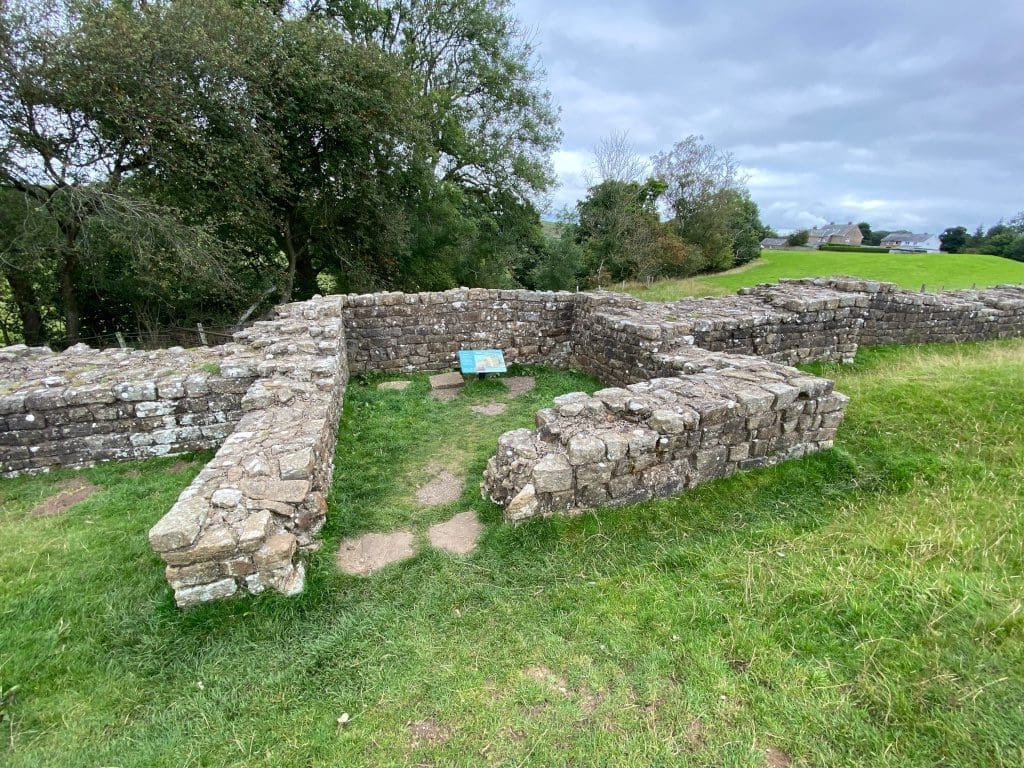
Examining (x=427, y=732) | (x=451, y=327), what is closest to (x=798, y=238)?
(x=451, y=327)

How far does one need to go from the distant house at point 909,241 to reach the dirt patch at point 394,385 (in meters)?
80.5

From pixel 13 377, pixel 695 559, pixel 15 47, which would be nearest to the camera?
pixel 695 559

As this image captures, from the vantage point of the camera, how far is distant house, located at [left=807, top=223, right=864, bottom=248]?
65.7 meters

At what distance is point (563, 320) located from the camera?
32.8 ft

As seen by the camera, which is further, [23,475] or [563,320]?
[563,320]

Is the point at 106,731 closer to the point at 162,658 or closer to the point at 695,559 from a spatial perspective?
the point at 162,658

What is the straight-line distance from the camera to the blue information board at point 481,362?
8539mm

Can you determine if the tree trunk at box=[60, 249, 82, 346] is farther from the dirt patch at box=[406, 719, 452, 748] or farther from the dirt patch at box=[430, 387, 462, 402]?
the dirt patch at box=[406, 719, 452, 748]

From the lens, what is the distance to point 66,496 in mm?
4852

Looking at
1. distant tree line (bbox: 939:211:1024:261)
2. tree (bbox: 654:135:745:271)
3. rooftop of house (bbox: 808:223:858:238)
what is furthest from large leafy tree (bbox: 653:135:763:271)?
rooftop of house (bbox: 808:223:858:238)

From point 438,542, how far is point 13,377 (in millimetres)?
6097

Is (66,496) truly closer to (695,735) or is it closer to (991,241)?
(695,735)

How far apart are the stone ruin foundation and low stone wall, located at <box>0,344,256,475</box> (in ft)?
0.06

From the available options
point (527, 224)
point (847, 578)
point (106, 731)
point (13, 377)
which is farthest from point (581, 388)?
point (527, 224)
